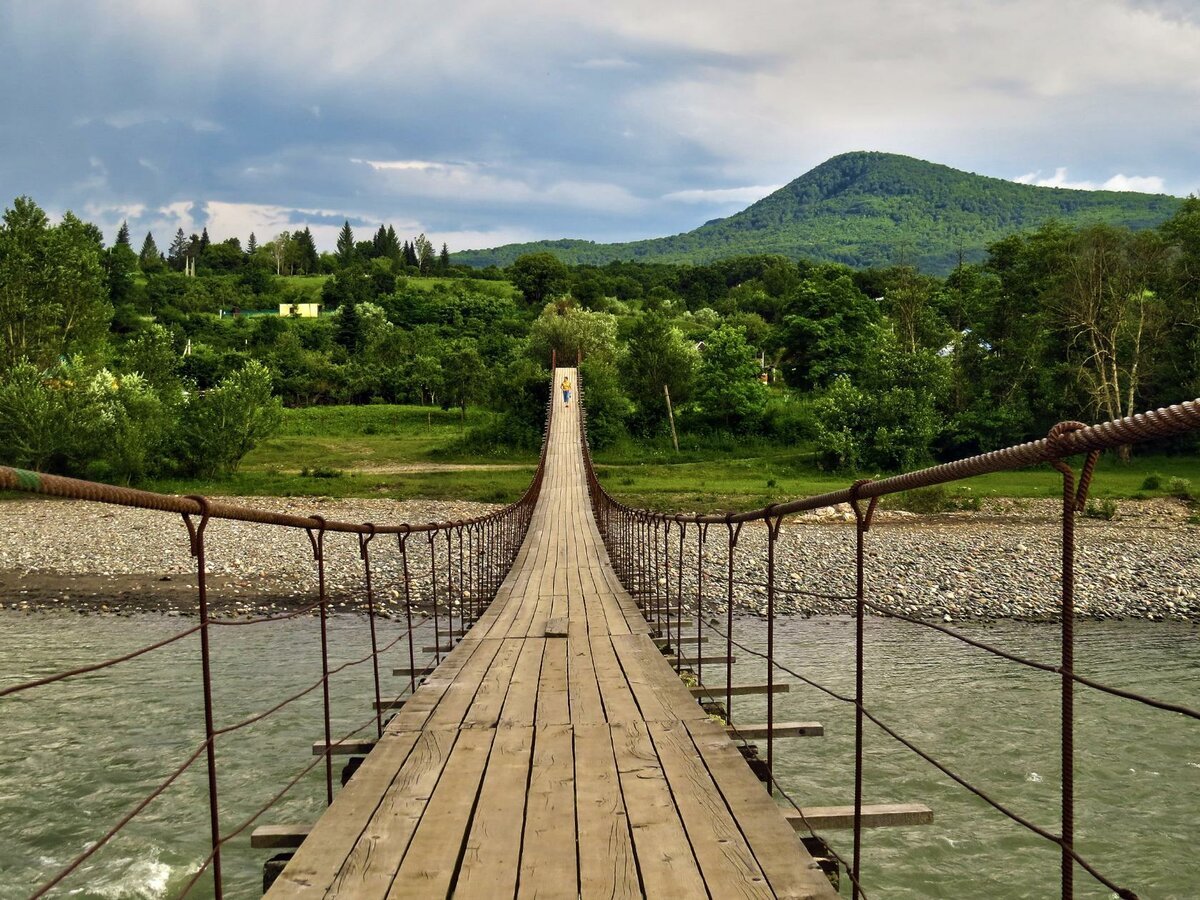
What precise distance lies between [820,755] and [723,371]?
25661 mm

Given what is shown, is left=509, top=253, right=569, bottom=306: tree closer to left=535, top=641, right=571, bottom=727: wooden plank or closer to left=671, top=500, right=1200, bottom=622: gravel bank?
left=671, top=500, right=1200, bottom=622: gravel bank

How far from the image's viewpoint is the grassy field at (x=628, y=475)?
22.8m

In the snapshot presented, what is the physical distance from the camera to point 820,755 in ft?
25.5

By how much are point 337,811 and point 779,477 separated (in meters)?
24.1

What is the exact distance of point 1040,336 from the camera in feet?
103

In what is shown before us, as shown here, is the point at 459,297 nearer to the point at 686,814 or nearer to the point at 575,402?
the point at 575,402

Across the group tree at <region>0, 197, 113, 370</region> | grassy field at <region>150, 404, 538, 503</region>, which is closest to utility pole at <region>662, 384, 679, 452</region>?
grassy field at <region>150, 404, 538, 503</region>

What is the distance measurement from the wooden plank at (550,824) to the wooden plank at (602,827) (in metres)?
0.03

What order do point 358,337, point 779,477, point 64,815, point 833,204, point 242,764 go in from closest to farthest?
1. point 64,815
2. point 242,764
3. point 779,477
4. point 358,337
5. point 833,204

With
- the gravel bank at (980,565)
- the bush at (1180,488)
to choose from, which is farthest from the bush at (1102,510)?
the bush at (1180,488)

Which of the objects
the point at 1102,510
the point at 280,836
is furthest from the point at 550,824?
the point at 1102,510

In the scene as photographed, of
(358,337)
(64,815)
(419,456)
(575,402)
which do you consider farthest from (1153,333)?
(358,337)

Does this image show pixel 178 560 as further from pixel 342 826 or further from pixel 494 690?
pixel 342 826

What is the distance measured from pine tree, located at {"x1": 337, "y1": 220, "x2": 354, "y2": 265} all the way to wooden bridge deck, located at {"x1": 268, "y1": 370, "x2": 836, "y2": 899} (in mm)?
103940
